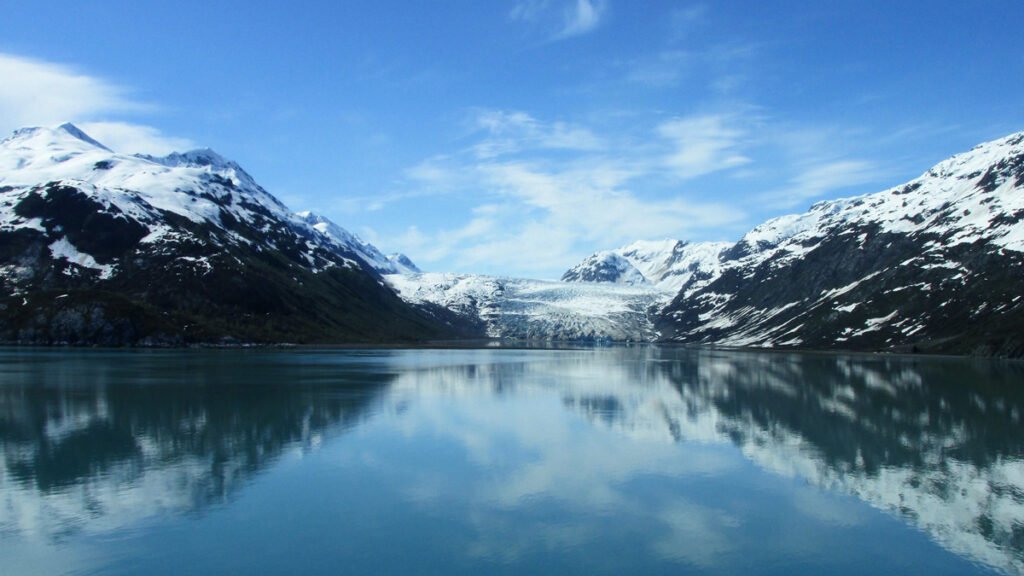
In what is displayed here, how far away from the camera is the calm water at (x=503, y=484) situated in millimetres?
16797

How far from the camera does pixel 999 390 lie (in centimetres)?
5500

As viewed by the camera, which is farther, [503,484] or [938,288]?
[938,288]

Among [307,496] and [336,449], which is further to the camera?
[336,449]

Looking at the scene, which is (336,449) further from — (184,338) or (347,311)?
(347,311)

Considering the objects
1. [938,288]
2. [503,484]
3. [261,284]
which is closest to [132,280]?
[261,284]

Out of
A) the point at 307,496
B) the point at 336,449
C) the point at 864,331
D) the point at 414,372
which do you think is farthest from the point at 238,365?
the point at 864,331

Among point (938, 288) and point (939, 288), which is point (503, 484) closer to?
point (939, 288)

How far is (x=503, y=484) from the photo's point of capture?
2406 centimetres

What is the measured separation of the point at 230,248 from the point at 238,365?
10792cm

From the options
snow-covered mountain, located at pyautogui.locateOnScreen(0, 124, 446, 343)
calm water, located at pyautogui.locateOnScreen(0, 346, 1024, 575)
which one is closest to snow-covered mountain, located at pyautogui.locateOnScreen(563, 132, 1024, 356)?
calm water, located at pyautogui.locateOnScreen(0, 346, 1024, 575)

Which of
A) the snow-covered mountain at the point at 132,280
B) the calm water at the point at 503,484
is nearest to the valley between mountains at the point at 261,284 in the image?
the snow-covered mountain at the point at 132,280

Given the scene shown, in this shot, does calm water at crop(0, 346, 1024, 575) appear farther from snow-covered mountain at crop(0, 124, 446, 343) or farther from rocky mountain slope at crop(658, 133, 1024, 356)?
rocky mountain slope at crop(658, 133, 1024, 356)

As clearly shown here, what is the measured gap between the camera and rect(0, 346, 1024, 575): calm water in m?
16.8

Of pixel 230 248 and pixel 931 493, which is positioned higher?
pixel 230 248
